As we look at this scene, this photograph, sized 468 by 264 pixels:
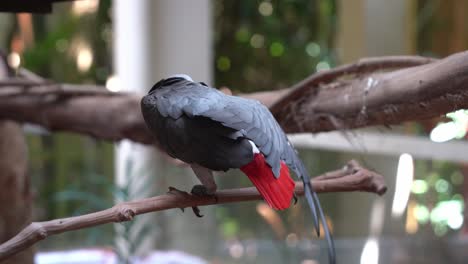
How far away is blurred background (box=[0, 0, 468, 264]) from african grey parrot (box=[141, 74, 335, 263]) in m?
0.59

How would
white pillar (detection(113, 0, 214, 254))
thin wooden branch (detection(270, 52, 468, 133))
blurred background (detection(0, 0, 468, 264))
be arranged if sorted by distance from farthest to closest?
1. white pillar (detection(113, 0, 214, 254))
2. blurred background (detection(0, 0, 468, 264))
3. thin wooden branch (detection(270, 52, 468, 133))

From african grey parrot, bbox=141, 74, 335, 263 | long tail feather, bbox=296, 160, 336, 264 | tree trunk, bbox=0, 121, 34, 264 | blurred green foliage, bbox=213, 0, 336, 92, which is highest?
african grey parrot, bbox=141, 74, 335, 263

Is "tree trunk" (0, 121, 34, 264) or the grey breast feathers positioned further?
"tree trunk" (0, 121, 34, 264)

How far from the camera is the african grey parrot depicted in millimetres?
412

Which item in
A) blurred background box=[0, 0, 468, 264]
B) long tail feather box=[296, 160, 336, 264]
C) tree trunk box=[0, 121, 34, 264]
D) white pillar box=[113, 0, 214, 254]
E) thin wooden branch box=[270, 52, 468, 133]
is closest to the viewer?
long tail feather box=[296, 160, 336, 264]

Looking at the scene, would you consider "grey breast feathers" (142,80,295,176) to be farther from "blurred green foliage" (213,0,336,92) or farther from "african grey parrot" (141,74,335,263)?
"blurred green foliage" (213,0,336,92)

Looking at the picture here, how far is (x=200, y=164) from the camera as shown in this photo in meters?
0.44

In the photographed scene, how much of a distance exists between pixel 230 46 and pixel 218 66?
142 millimetres

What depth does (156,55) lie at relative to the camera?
1.49 m

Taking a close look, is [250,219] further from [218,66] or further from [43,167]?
[43,167]

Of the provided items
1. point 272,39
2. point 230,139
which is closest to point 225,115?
Result: point 230,139

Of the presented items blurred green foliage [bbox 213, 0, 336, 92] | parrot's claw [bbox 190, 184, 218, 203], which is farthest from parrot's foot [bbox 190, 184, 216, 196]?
blurred green foliage [bbox 213, 0, 336, 92]

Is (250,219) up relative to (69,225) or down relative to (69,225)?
down

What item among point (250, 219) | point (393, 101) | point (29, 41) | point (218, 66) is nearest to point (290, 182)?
point (393, 101)
